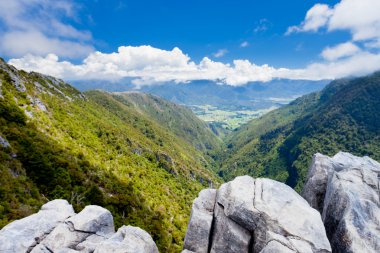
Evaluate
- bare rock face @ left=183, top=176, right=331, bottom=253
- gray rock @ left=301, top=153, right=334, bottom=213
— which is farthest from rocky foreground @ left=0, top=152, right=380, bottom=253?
gray rock @ left=301, top=153, right=334, bottom=213

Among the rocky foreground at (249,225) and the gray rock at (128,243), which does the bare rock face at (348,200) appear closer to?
the rocky foreground at (249,225)

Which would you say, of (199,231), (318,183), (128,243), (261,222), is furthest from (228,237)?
(318,183)

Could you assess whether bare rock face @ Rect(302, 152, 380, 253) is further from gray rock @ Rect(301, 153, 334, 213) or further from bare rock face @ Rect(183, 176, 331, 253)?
bare rock face @ Rect(183, 176, 331, 253)

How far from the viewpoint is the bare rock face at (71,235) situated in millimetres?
18969

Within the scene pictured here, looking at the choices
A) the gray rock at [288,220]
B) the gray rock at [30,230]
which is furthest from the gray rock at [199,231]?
the gray rock at [30,230]

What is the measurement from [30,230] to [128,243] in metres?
9.72

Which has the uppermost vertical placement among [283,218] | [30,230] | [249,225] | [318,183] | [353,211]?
[283,218]

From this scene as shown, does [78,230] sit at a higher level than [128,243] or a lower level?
lower

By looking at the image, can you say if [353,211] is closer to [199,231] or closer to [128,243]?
[199,231]

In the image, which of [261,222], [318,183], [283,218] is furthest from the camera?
[318,183]

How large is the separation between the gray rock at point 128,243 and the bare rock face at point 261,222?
3708 mm

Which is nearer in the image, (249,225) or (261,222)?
(261,222)

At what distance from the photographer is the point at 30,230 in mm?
20891

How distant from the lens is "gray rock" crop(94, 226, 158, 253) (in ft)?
59.6
